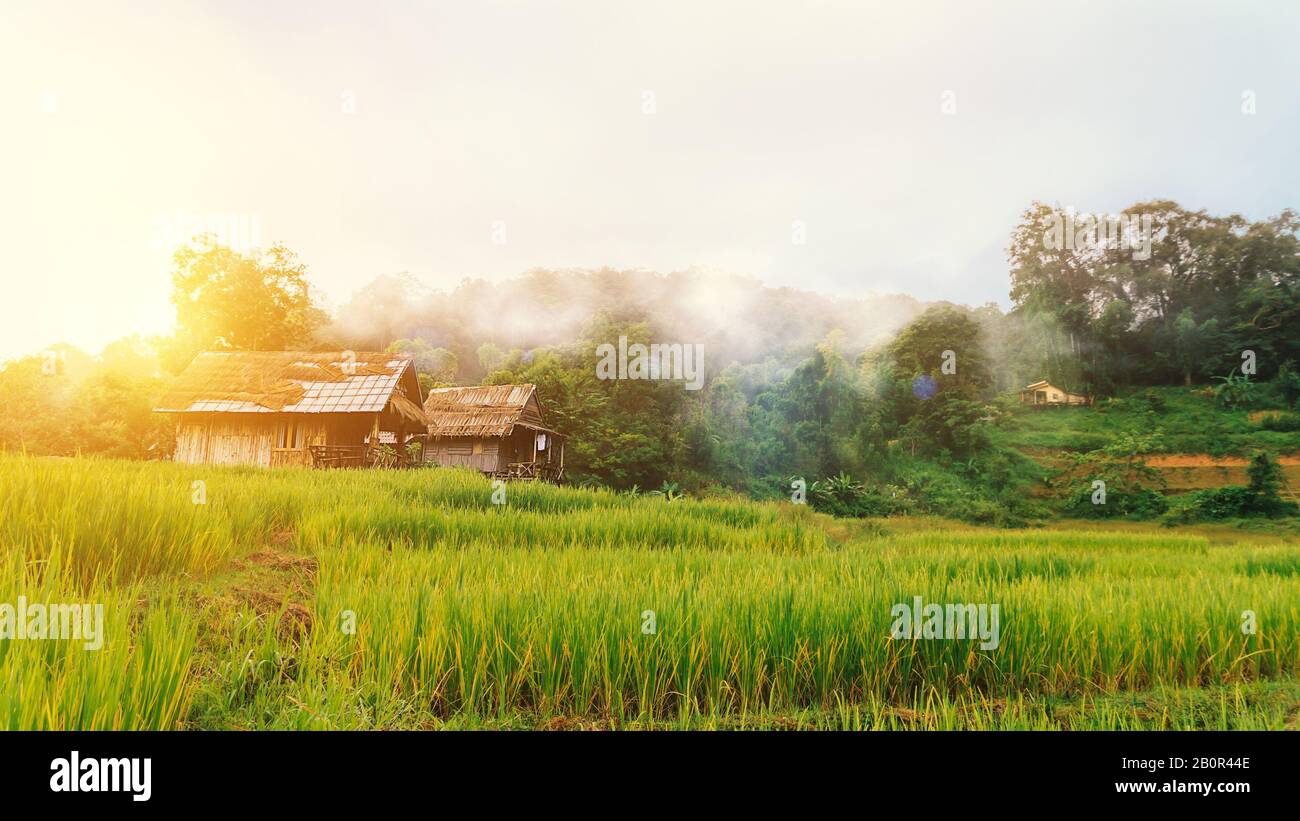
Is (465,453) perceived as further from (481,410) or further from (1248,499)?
(1248,499)

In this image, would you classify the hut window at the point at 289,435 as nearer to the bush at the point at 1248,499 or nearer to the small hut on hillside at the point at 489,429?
the small hut on hillside at the point at 489,429

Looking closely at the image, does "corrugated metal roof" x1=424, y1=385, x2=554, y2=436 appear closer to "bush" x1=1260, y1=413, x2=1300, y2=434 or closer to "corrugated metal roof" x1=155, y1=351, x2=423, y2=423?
"corrugated metal roof" x1=155, y1=351, x2=423, y2=423

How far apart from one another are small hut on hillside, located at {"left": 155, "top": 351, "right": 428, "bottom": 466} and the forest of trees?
5.46 m

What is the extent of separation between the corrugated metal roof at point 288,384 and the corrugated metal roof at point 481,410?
9.92 feet

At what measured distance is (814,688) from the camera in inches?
127

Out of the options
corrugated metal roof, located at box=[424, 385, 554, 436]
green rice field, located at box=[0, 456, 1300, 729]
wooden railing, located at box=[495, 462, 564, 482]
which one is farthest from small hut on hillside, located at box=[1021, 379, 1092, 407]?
green rice field, located at box=[0, 456, 1300, 729]

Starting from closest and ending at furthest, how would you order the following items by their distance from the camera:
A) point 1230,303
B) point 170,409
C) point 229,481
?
point 229,481 < point 170,409 < point 1230,303

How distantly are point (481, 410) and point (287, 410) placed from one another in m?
8.15

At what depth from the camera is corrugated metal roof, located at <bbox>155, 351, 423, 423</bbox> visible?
20359mm

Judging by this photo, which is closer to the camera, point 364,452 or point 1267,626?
point 1267,626

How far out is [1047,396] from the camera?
36562 millimetres
